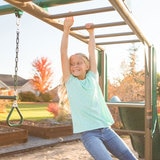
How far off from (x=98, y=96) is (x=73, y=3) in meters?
0.82

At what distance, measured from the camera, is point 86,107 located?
2480mm

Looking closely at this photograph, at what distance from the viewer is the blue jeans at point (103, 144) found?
229 centimetres

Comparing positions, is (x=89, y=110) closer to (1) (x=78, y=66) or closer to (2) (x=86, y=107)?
(2) (x=86, y=107)

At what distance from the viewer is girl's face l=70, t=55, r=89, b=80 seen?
2.62 m

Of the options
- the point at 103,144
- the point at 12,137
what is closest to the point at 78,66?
the point at 103,144

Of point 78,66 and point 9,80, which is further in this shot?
point 9,80

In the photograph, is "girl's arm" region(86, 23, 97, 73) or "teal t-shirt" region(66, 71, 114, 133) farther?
"girl's arm" region(86, 23, 97, 73)

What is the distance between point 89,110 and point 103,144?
282 millimetres

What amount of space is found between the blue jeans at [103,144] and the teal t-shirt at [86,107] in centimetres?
5

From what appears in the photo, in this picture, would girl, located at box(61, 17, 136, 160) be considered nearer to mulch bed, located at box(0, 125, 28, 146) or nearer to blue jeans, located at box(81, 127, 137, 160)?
blue jeans, located at box(81, 127, 137, 160)

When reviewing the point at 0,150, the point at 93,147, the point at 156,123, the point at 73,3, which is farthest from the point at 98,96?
the point at 0,150

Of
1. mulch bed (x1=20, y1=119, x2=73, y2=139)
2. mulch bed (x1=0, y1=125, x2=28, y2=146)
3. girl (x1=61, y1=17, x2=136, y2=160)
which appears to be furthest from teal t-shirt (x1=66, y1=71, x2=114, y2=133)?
mulch bed (x1=20, y1=119, x2=73, y2=139)

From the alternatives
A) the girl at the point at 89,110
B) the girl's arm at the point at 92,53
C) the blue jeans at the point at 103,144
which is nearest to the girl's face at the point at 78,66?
the girl at the point at 89,110

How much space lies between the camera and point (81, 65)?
264cm
